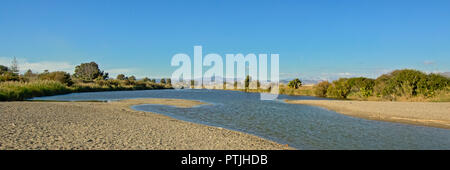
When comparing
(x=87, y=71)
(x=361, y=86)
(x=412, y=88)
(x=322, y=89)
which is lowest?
(x=322, y=89)

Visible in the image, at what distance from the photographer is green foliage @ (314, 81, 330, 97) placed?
184 ft

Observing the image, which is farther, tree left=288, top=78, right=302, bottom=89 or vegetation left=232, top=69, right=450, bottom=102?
→ tree left=288, top=78, right=302, bottom=89

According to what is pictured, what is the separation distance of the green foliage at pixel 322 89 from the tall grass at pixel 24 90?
2143 inches

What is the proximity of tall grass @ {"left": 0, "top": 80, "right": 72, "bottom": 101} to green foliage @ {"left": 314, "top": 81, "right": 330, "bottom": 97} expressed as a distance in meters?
54.4

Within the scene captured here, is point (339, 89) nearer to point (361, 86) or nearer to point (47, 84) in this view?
point (361, 86)

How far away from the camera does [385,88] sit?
3638 centimetres

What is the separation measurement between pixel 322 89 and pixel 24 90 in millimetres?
54918

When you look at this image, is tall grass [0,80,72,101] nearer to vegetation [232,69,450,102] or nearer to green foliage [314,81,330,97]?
vegetation [232,69,450,102]

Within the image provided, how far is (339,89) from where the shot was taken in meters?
51.2

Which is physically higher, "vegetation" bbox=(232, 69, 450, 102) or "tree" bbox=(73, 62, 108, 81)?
"tree" bbox=(73, 62, 108, 81)

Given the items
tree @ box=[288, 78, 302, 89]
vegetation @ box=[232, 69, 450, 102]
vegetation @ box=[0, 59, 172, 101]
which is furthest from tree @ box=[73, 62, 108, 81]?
vegetation @ box=[232, 69, 450, 102]

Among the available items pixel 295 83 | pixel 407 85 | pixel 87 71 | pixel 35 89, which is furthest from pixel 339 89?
pixel 87 71
